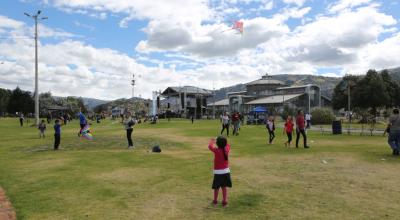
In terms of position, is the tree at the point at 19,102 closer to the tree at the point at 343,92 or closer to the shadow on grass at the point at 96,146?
the tree at the point at 343,92

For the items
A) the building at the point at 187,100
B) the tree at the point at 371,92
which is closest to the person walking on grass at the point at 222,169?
the tree at the point at 371,92

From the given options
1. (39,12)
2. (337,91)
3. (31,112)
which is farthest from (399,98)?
(31,112)

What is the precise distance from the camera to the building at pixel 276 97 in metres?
81.8

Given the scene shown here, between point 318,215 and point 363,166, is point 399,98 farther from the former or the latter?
point 318,215

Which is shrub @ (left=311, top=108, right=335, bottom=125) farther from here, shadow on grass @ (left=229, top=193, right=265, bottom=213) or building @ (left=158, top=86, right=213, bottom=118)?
building @ (left=158, top=86, right=213, bottom=118)

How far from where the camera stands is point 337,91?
67.7 meters

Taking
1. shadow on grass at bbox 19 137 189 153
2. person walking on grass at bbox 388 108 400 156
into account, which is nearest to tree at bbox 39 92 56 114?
shadow on grass at bbox 19 137 189 153

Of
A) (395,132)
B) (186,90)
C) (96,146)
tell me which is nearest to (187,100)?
(186,90)

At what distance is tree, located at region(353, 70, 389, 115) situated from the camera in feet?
178

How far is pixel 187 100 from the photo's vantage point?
110 m

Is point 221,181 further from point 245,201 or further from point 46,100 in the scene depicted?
point 46,100

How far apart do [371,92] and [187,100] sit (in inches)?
2461

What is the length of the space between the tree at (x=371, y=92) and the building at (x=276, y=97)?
1514 centimetres

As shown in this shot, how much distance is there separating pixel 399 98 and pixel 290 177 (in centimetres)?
6200
